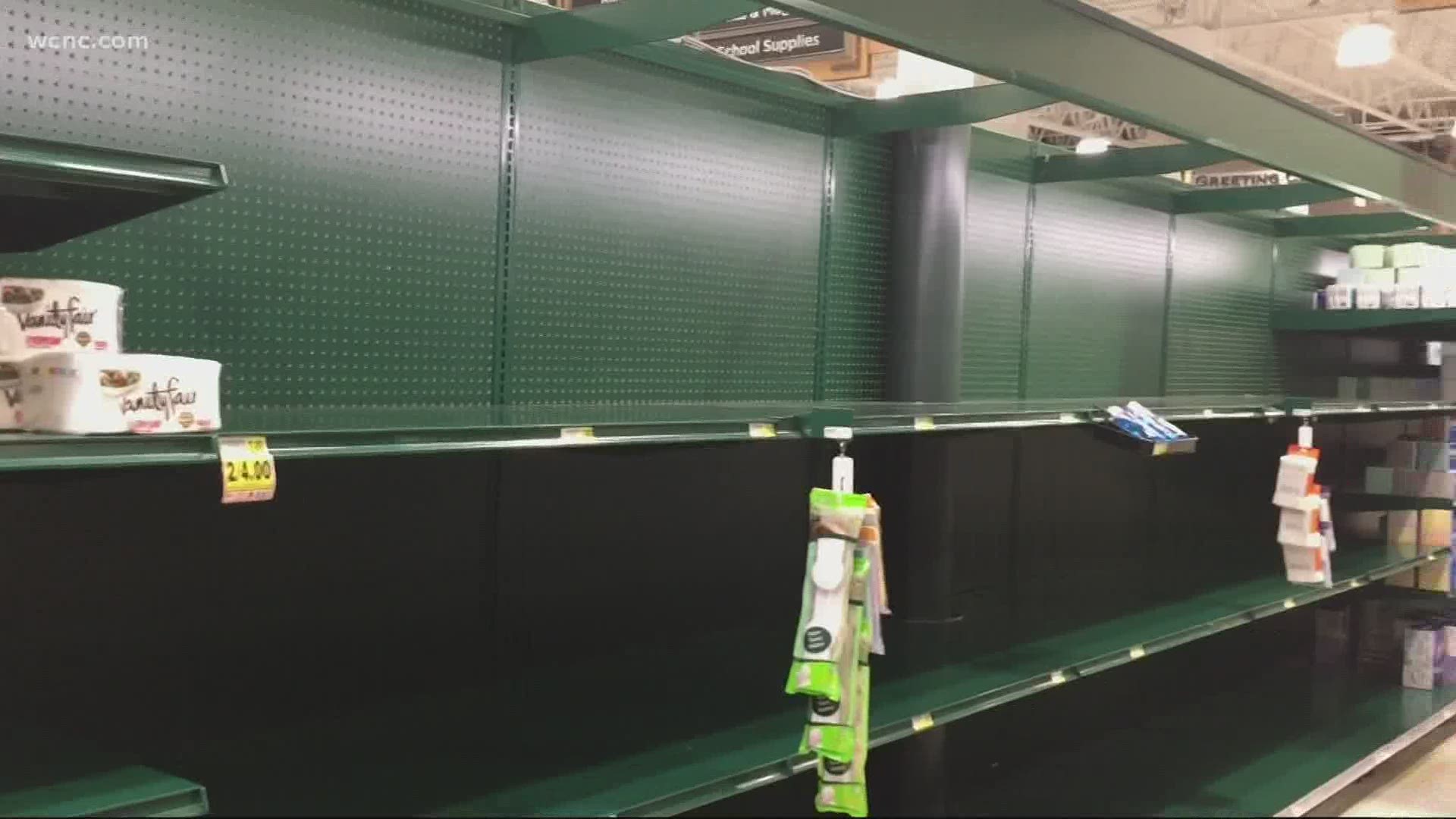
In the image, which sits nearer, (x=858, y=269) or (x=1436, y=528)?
(x=858, y=269)

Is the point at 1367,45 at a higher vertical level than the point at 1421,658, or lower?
higher

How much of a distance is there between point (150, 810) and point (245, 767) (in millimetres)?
459

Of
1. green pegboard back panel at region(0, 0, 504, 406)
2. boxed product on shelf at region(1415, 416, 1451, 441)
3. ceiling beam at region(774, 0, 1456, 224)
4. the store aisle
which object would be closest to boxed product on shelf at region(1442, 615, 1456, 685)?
the store aisle

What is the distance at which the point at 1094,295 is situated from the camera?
16.4 ft

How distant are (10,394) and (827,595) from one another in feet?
4.53

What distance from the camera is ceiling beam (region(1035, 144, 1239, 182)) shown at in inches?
161

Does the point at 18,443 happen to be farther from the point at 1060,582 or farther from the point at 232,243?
the point at 1060,582

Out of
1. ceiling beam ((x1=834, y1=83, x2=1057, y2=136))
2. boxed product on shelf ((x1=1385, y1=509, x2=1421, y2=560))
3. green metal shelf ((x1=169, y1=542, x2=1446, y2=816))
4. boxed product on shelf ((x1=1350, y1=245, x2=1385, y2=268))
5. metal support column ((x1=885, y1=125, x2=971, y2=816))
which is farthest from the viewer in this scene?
boxed product on shelf ((x1=1350, y1=245, x2=1385, y2=268))

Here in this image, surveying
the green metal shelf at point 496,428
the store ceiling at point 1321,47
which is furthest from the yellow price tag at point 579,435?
the store ceiling at point 1321,47

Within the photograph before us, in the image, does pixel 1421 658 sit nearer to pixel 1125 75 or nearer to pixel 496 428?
pixel 1125 75

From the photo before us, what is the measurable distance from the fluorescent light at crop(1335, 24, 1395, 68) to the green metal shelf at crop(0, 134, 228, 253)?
21.1 ft

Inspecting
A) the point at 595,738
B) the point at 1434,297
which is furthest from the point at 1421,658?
the point at 595,738

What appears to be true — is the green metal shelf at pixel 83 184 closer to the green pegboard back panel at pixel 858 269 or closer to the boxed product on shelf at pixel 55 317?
the boxed product on shelf at pixel 55 317

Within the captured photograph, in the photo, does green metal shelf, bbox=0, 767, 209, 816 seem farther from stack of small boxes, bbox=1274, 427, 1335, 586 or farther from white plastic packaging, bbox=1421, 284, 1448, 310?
white plastic packaging, bbox=1421, 284, 1448, 310
